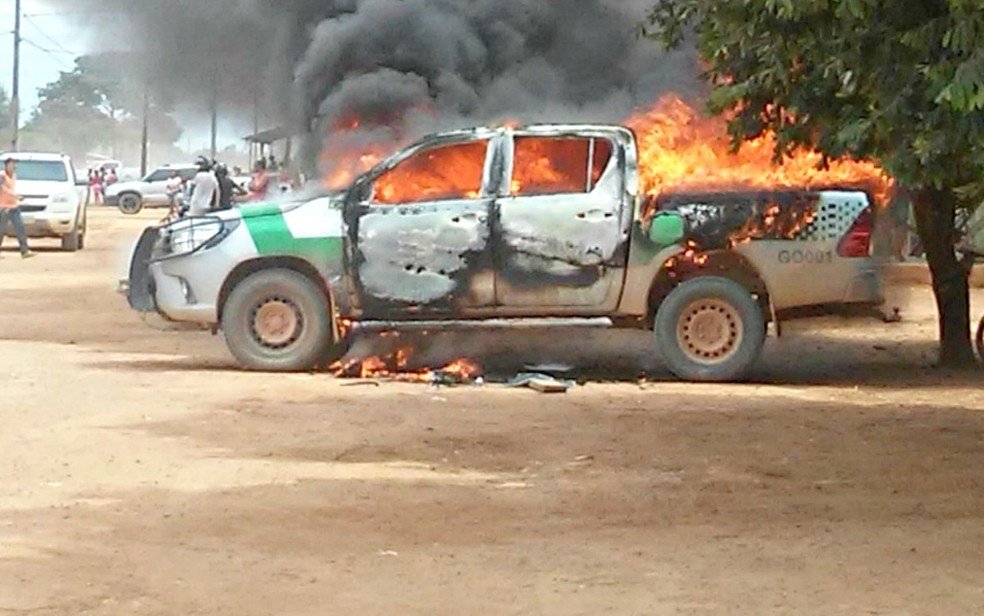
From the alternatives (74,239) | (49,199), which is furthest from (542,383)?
(74,239)

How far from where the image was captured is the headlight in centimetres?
1285

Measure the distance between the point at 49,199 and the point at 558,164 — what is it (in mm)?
18849

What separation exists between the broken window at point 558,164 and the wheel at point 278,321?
67.4 inches

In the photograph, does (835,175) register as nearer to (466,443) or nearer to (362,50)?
(466,443)

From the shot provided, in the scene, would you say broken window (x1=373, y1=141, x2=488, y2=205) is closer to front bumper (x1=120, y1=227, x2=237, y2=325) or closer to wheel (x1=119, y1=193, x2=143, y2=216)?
front bumper (x1=120, y1=227, x2=237, y2=325)

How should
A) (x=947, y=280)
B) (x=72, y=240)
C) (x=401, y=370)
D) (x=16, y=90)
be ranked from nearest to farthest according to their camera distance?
(x=401, y=370), (x=947, y=280), (x=72, y=240), (x=16, y=90)

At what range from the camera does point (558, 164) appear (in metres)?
12.8

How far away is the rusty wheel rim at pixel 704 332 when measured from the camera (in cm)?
1251

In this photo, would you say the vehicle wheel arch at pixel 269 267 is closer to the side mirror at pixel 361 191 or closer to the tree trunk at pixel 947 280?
the side mirror at pixel 361 191

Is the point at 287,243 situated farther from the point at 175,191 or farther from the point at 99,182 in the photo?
the point at 99,182

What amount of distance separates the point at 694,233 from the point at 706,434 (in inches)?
104

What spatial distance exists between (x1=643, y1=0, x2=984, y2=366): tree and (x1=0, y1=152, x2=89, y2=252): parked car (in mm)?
22195

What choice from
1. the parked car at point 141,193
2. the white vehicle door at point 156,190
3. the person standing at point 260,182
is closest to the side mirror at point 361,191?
the person standing at point 260,182

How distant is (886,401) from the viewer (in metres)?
11.8
